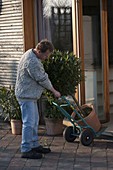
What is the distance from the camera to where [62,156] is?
6566 mm

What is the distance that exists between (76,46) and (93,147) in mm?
2052

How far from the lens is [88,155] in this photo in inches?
259

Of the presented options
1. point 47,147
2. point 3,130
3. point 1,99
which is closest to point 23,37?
point 1,99

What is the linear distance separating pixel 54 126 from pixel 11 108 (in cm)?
90

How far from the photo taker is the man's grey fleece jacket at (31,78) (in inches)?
251

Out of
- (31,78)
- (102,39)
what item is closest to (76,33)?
(102,39)

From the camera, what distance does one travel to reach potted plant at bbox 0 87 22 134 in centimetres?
811

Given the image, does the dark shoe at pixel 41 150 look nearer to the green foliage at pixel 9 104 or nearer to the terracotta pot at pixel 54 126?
the terracotta pot at pixel 54 126

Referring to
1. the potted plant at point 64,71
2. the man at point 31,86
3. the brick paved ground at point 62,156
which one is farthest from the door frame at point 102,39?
the man at point 31,86

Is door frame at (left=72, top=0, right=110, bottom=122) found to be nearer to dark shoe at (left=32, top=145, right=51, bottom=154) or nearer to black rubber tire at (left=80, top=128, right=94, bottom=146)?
black rubber tire at (left=80, top=128, right=94, bottom=146)

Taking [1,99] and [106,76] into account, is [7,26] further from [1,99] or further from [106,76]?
[106,76]

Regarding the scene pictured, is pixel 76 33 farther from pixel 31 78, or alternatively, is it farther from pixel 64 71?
pixel 31 78

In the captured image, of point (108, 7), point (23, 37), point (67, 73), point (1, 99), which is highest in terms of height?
point (108, 7)

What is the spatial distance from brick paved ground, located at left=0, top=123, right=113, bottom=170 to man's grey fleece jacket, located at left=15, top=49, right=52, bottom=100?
91 cm
